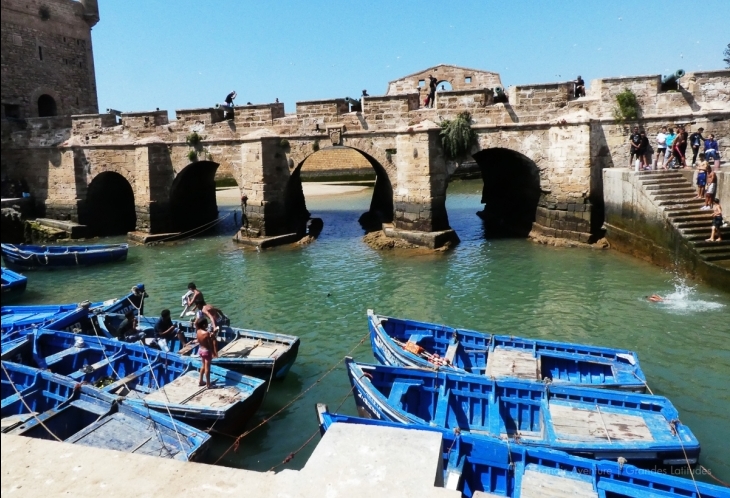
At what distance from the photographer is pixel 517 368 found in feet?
28.7

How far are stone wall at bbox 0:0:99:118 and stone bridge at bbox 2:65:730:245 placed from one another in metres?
2.59

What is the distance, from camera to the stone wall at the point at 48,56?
26.7 meters

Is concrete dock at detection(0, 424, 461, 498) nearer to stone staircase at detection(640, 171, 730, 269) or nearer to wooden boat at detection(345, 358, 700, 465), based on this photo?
wooden boat at detection(345, 358, 700, 465)

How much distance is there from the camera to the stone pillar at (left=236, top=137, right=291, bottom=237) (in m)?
21.4

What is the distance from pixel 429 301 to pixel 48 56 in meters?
24.3

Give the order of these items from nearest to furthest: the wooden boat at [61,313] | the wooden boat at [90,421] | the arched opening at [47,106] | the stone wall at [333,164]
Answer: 1. the wooden boat at [90,421]
2. the wooden boat at [61,313]
3. the arched opening at [47,106]
4. the stone wall at [333,164]

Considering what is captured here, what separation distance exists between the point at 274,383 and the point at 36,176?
68.9ft

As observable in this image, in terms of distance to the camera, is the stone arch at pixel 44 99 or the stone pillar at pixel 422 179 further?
the stone arch at pixel 44 99

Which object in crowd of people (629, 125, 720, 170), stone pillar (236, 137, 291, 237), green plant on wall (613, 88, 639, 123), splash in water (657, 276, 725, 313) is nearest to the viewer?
splash in water (657, 276, 725, 313)

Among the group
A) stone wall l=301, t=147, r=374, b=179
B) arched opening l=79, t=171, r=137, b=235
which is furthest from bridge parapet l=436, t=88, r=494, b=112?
stone wall l=301, t=147, r=374, b=179

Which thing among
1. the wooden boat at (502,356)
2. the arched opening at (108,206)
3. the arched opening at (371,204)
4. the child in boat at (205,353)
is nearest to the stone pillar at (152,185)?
the arched opening at (108,206)

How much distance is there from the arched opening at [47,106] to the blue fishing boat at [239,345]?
22.2 metres

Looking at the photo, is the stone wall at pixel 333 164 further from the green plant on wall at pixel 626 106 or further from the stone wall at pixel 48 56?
the green plant on wall at pixel 626 106

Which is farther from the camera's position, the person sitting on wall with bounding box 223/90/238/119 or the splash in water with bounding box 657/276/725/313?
the person sitting on wall with bounding box 223/90/238/119
